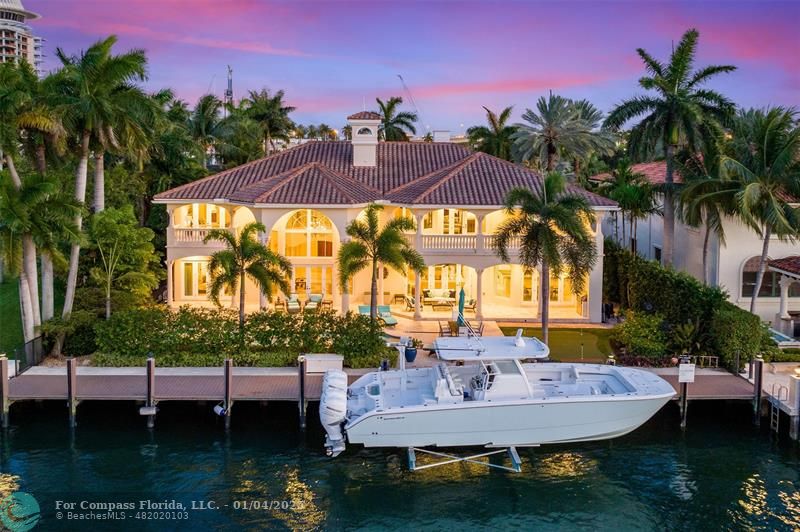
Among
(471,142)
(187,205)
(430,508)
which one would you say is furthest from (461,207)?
(471,142)

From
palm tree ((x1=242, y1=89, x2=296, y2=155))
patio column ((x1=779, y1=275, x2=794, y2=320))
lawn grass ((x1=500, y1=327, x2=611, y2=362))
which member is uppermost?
palm tree ((x1=242, y1=89, x2=296, y2=155))

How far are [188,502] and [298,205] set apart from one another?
18.3m

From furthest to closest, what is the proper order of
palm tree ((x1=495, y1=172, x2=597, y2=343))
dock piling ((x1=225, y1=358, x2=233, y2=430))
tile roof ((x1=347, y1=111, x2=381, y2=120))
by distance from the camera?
tile roof ((x1=347, y1=111, x2=381, y2=120))
palm tree ((x1=495, y1=172, x2=597, y2=343))
dock piling ((x1=225, y1=358, x2=233, y2=430))

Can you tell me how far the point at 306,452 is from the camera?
2356 centimetres

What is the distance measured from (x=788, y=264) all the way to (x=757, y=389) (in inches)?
423

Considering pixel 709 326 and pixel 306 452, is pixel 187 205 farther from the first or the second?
pixel 709 326

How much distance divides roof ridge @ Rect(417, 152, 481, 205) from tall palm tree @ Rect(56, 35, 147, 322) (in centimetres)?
1352

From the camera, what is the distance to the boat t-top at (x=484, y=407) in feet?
73.2

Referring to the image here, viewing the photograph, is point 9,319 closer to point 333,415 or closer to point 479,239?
point 479,239

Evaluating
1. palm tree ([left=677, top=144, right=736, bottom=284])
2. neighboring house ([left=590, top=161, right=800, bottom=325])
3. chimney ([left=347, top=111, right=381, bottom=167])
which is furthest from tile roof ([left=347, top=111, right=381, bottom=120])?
neighboring house ([left=590, top=161, right=800, bottom=325])

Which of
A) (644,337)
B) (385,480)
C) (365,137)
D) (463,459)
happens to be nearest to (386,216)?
(365,137)

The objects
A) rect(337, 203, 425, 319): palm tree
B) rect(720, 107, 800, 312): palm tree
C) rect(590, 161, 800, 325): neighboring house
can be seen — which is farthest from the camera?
rect(590, 161, 800, 325): neighboring house

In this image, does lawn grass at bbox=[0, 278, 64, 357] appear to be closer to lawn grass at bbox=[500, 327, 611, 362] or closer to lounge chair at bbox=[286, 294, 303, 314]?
lounge chair at bbox=[286, 294, 303, 314]

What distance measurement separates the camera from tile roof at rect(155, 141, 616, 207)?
37250 mm
